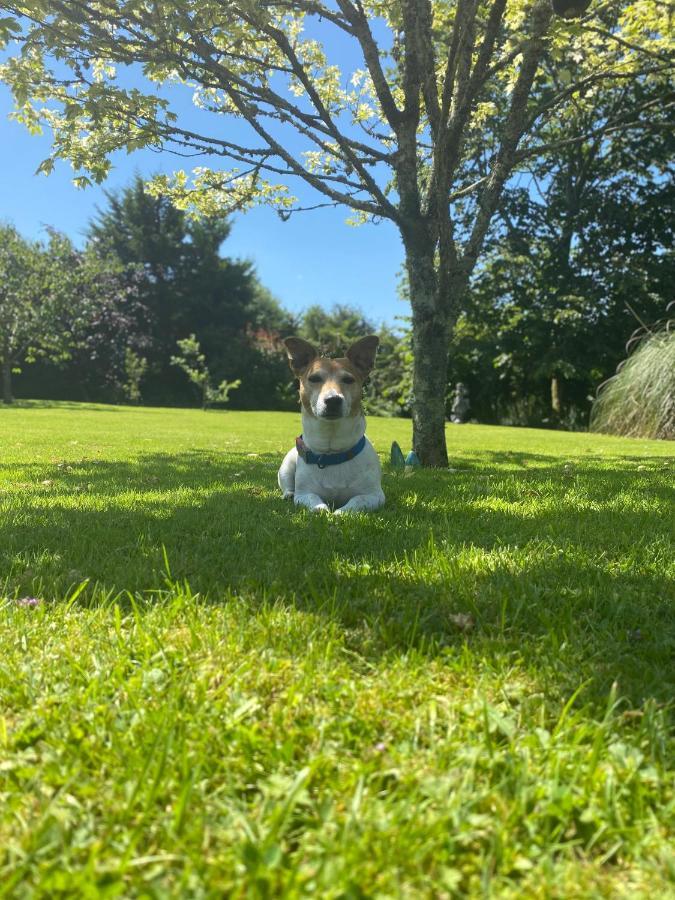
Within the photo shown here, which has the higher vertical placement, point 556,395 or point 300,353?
point 556,395

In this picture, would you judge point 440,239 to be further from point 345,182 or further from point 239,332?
point 239,332

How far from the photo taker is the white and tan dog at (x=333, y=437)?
145 inches

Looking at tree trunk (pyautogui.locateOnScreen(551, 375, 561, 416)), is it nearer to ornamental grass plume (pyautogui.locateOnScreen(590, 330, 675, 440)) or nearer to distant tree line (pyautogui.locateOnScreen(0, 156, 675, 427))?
distant tree line (pyautogui.locateOnScreen(0, 156, 675, 427))

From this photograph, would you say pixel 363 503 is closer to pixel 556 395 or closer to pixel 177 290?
pixel 556 395

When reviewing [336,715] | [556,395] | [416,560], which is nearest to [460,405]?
[556,395]

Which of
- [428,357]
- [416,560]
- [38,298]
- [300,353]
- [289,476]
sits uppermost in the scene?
[38,298]

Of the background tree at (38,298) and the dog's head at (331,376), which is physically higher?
the background tree at (38,298)

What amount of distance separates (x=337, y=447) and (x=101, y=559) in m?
1.74

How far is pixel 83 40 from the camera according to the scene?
16.9ft

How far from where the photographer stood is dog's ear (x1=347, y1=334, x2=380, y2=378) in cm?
409

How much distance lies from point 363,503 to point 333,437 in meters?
0.50

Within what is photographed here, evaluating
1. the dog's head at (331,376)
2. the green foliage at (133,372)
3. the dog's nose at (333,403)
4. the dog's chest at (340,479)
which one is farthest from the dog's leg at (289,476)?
the green foliage at (133,372)

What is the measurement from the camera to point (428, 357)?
21.8 feet

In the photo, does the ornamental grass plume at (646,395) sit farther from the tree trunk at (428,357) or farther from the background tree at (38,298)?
the background tree at (38,298)
